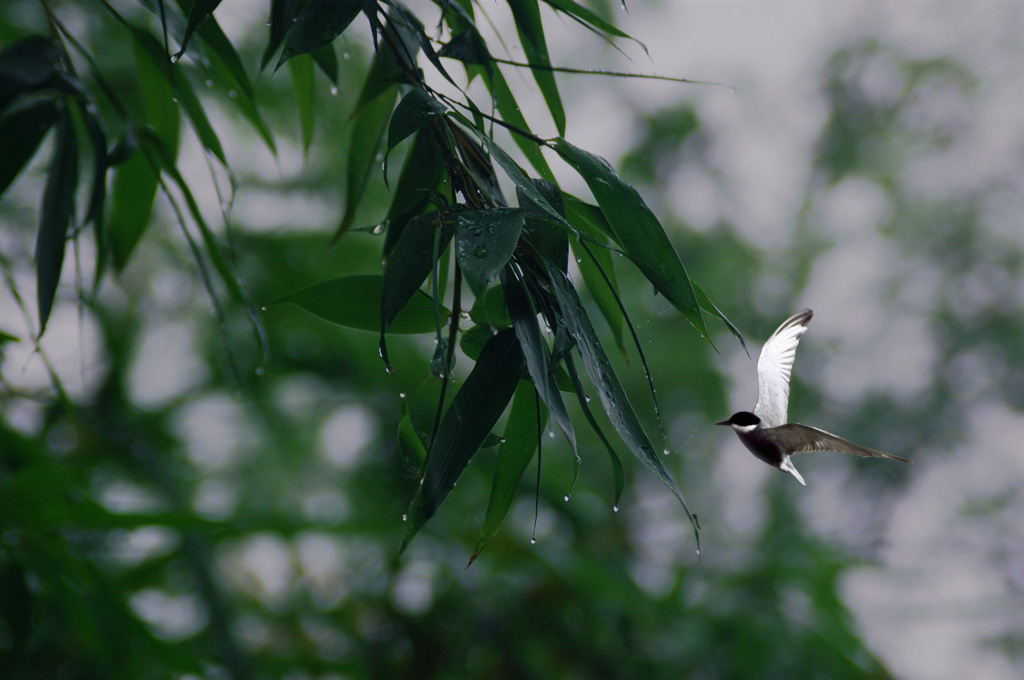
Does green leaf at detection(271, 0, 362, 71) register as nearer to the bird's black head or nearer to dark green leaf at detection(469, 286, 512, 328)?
dark green leaf at detection(469, 286, 512, 328)

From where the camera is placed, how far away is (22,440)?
2.97 feet

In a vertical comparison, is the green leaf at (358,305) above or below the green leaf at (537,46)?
below

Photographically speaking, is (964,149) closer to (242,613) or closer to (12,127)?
(12,127)

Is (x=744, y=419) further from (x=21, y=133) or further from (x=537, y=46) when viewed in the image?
(x=21, y=133)

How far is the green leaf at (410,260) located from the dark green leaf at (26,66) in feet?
0.94

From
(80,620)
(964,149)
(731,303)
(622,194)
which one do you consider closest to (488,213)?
(622,194)

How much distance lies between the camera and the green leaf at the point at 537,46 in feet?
1.44

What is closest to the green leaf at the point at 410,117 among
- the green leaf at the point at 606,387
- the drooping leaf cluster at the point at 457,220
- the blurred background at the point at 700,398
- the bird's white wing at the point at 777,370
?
the drooping leaf cluster at the point at 457,220

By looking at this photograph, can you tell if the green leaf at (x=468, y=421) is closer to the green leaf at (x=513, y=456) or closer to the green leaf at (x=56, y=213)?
the green leaf at (x=513, y=456)

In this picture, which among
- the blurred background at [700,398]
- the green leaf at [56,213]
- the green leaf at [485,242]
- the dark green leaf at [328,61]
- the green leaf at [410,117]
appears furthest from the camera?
the blurred background at [700,398]

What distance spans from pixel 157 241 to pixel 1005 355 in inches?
80.6

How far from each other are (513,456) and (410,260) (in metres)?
0.14

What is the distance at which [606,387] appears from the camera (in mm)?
325

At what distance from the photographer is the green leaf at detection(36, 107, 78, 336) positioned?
1.55ft
